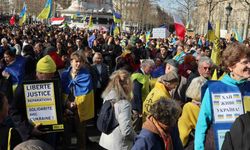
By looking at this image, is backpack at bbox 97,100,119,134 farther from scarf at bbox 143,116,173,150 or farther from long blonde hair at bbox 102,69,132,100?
scarf at bbox 143,116,173,150

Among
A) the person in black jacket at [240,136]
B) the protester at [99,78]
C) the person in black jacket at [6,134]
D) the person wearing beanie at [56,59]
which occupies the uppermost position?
the person in black jacket at [240,136]

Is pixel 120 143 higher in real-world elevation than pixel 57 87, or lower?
lower

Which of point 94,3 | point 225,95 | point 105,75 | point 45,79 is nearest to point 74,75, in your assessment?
point 45,79

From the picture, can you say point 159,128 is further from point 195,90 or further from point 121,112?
point 195,90

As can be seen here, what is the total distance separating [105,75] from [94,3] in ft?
235

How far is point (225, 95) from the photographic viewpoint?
385 centimetres

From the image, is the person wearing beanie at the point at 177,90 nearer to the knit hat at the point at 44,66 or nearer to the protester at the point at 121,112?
the protester at the point at 121,112

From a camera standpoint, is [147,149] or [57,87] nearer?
[147,149]

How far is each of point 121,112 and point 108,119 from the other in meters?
0.19

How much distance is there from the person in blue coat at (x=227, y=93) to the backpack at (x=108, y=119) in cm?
135

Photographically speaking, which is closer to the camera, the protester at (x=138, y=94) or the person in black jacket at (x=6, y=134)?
the person in black jacket at (x=6, y=134)

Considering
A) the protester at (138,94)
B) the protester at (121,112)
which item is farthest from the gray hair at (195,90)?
the protester at (138,94)

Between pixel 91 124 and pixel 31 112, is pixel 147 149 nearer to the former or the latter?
pixel 31 112

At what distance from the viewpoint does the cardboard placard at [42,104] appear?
16.5 feet
